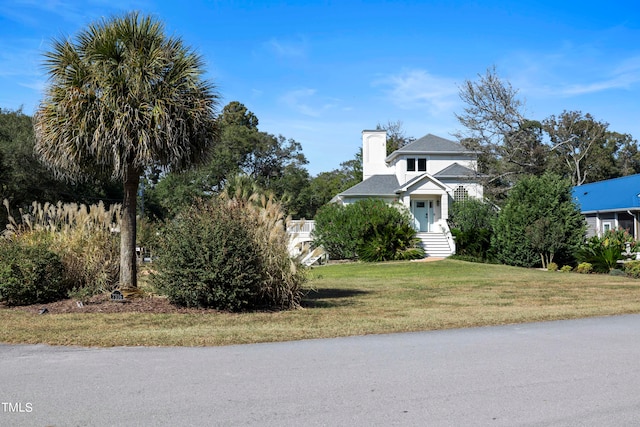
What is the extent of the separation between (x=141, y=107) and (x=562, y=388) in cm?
957

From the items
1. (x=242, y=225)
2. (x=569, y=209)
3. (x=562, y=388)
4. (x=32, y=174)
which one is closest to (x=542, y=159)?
(x=569, y=209)

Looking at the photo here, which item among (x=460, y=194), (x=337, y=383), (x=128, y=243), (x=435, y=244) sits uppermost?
(x=460, y=194)

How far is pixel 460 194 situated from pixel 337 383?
35850mm

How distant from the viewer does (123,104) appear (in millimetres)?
12195

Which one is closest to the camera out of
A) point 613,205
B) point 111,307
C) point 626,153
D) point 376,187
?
point 111,307

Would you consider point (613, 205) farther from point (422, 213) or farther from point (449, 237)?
point (422, 213)

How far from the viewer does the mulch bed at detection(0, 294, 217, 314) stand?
39.1ft

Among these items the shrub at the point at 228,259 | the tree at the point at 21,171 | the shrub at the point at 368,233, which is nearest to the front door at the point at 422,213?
the shrub at the point at 368,233

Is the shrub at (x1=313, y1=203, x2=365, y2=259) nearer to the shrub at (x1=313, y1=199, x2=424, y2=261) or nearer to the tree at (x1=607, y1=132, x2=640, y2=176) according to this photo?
the shrub at (x1=313, y1=199, x2=424, y2=261)

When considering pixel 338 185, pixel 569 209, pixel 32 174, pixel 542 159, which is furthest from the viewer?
pixel 338 185

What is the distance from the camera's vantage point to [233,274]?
11688mm

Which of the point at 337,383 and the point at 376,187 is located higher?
the point at 376,187

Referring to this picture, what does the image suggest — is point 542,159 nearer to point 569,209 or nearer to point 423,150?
point 423,150

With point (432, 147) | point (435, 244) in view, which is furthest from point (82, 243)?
point (432, 147)
